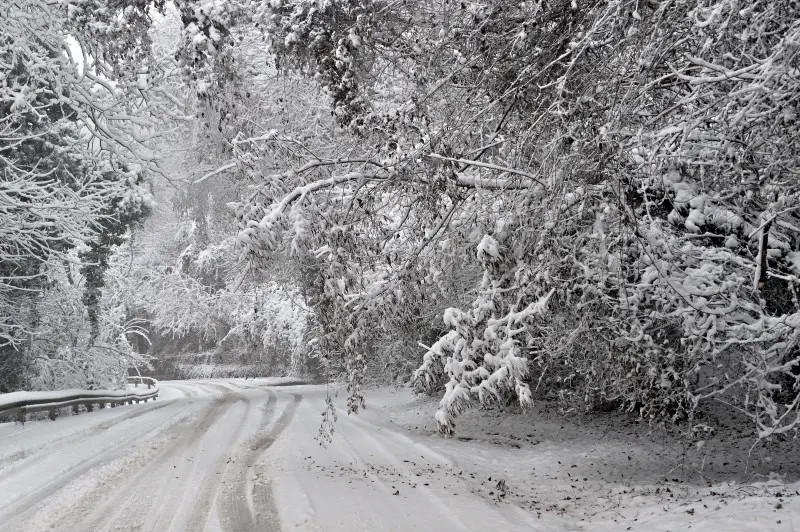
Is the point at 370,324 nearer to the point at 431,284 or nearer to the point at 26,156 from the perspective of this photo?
the point at 431,284

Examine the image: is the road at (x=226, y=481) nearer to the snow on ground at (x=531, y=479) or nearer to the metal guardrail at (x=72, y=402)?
the snow on ground at (x=531, y=479)

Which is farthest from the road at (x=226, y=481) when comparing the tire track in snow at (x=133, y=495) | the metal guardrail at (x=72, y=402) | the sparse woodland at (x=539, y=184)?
the sparse woodland at (x=539, y=184)

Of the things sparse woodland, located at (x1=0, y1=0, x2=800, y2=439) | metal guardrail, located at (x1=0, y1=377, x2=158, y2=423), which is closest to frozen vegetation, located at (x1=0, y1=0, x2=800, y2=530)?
sparse woodland, located at (x1=0, y1=0, x2=800, y2=439)

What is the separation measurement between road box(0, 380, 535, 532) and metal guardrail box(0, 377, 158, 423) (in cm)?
41

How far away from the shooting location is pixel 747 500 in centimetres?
672

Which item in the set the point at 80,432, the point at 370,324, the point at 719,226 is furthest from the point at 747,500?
the point at 80,432

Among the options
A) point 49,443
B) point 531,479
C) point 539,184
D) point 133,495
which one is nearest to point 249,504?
point 133,495

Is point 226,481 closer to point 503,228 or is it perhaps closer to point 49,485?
point 49,485

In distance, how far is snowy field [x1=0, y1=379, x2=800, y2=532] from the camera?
6.80 m

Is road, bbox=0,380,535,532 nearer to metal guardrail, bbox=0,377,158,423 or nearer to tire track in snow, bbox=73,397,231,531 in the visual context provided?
tire track in snow, bbox=73,397,231,531

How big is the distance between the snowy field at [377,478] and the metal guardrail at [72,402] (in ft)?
1.34

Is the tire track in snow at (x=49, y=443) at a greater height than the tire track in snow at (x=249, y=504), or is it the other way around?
the tire track in snow at (x=49, y=443)

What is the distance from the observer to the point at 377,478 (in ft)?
29.8

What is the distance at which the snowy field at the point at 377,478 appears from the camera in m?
6.80
